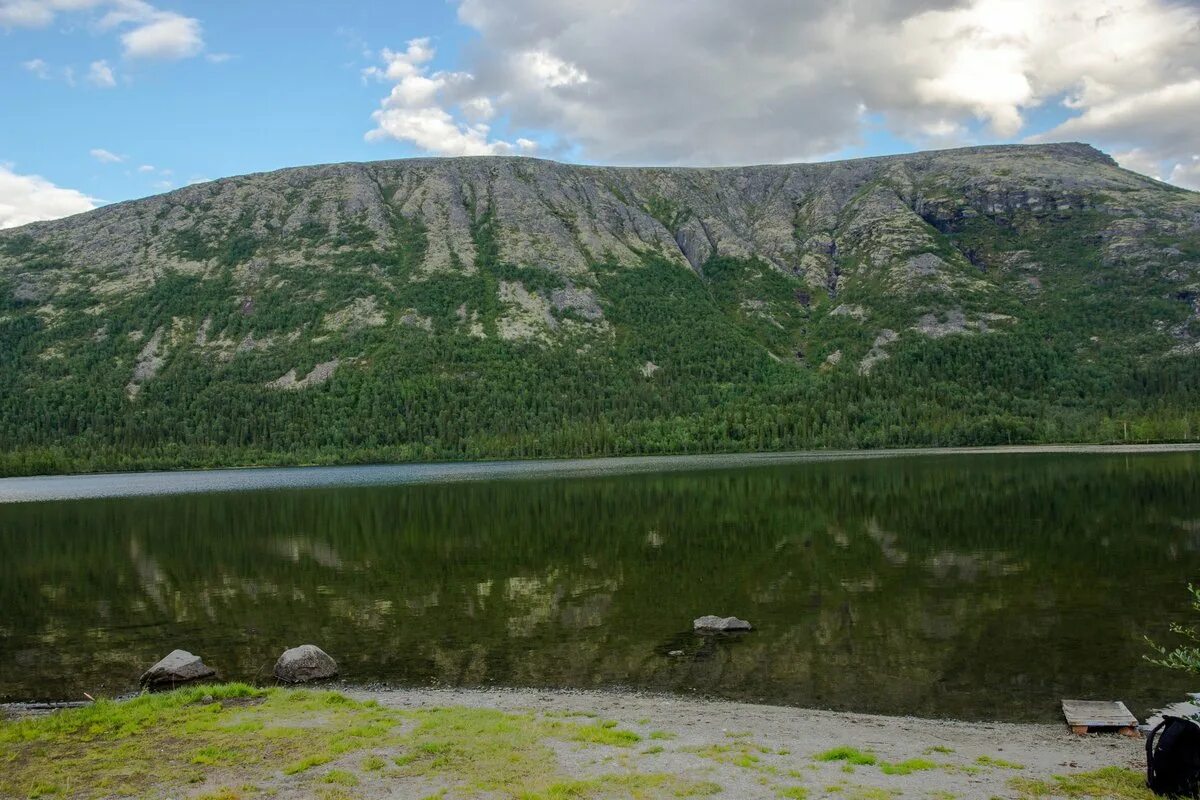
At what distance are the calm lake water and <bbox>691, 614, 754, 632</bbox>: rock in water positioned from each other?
0.69 meters

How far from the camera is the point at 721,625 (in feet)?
113

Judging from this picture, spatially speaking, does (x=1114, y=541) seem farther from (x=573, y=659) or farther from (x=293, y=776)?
(x=293, y=776)

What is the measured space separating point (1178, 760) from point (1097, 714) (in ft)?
25.0

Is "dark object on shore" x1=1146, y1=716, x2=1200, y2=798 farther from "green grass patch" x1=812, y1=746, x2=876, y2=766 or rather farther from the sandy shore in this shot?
"green grass patch" x1=812, y1=746, x2=876, y2=766

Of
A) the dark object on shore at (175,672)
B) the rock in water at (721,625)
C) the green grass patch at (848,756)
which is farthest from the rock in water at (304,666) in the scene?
the green grass patch at (848,756)

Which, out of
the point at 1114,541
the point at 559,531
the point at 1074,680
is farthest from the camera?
the point at 559,531

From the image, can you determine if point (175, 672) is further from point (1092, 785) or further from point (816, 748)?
point (1092, 785)

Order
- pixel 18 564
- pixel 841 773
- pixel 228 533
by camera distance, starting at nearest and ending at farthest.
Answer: pixel 841 773 < pixel 18 564 < pixel 228 533

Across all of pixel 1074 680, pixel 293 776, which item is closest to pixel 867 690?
pixel 1074 680

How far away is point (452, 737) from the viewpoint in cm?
2136

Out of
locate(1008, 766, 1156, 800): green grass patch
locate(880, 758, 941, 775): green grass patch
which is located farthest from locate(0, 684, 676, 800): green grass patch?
locate(1008, 766, 1156, 800): green grass patch

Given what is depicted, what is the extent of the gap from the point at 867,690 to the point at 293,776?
1753 centimetres

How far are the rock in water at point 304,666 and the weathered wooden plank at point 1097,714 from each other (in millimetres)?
24317

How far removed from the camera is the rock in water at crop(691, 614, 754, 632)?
34375mm
